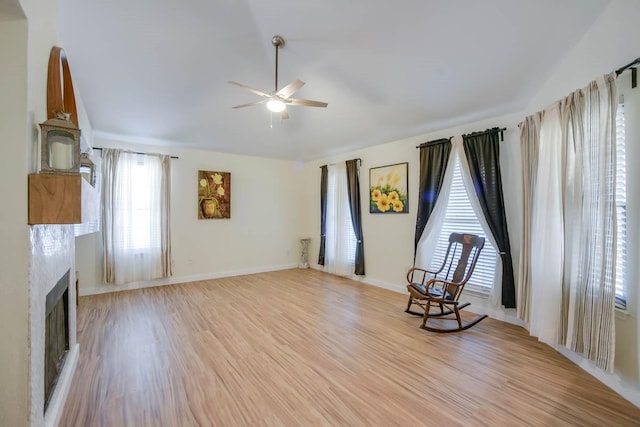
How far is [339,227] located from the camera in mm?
5613

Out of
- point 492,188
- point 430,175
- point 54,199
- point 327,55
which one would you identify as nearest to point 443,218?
point 430,175

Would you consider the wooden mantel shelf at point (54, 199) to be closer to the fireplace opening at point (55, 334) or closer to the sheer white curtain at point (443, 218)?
the fireplace opening at point (55, 334)

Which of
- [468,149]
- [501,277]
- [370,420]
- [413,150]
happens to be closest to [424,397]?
[370,420]

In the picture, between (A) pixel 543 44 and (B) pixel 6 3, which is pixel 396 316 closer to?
(A) pixel 543 44

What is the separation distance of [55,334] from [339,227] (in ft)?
14.4

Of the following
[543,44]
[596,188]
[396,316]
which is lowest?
[396,316]

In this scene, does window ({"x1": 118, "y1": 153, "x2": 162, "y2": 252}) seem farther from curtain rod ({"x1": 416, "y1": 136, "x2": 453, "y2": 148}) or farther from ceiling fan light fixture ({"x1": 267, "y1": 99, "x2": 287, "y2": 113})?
curtain rod ({"x1": 416, "y1": 136, "x2": 453, "y2": 148})

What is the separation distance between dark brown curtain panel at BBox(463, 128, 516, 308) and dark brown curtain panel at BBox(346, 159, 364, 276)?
209 cm

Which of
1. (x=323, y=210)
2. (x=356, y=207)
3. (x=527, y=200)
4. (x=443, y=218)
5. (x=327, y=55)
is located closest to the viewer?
(x=327, y=55)

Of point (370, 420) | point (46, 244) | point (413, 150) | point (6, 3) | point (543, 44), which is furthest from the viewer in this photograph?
point (413, 150)

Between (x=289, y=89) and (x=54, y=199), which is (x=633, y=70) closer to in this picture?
(x=289, y=89)

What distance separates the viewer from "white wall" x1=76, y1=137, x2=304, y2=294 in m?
4.69

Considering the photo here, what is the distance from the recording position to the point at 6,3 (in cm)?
115

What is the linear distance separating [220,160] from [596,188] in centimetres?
553
